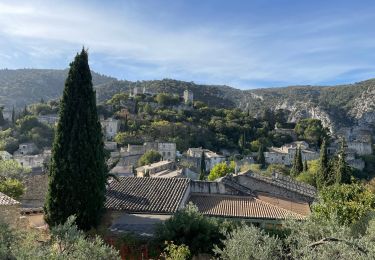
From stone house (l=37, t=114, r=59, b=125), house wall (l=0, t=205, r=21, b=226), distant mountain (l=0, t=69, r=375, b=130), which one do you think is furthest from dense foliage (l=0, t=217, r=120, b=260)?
A: distant mountain (l=0, t=69, r=375, b=130)

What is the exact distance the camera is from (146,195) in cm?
2288

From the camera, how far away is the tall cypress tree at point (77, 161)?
1805cm

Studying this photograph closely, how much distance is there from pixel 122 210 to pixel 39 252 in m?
12.8

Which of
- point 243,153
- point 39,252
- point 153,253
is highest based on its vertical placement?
point 39,252

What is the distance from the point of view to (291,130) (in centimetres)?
11712

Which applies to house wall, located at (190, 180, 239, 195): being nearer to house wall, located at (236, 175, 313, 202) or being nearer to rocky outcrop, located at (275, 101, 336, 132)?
house wall, located at (236, 175, 313, 202)

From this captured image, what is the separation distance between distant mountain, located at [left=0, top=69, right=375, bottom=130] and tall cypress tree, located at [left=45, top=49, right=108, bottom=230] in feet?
415

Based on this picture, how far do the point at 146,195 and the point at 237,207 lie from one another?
5.13 meters

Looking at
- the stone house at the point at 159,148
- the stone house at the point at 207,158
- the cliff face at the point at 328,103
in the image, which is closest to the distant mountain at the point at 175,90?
the cliff face at the point at 328,103

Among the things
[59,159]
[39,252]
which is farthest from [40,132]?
[39,252]

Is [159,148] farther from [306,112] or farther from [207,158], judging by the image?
[306,112]

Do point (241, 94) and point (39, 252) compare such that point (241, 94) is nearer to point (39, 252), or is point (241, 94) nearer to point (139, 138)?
point (139, 138)

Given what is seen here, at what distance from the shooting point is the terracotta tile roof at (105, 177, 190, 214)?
21.3 metres

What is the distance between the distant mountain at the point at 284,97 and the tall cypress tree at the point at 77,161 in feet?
415
